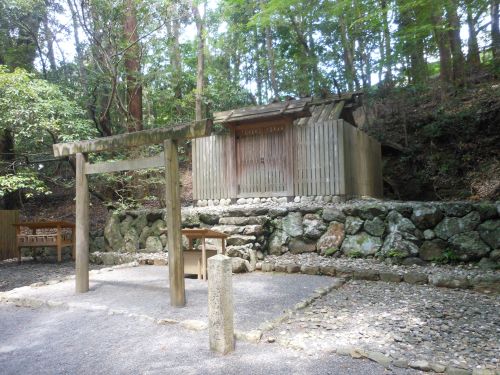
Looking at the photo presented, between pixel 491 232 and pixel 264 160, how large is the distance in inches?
200

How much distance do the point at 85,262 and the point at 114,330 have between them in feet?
7.13

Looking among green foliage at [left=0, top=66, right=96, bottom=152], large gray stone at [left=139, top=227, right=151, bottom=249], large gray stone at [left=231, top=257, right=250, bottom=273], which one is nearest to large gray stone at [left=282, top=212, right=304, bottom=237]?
large gray stone at [left=231, top=257, right=250, bottom=273]

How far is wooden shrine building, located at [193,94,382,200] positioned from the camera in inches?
324

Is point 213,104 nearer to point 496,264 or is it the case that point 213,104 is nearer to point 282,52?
point 282,52

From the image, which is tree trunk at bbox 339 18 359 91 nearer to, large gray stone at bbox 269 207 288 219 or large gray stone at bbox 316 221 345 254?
large gray stone at bbox 269 207 288 219

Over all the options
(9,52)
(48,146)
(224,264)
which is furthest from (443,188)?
(9,52)

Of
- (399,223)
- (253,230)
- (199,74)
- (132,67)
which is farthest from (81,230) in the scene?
(199,74)

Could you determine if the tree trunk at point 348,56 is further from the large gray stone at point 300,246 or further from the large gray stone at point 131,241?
the large gray stone at point 131,241

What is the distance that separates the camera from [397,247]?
21.1 ft

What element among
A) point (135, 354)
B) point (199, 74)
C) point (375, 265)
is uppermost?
point (199, 74)

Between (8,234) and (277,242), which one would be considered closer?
(277,242)

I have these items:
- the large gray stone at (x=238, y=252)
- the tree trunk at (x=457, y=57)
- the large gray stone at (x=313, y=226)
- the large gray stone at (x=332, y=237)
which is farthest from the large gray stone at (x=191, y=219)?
the tree trunk at (x=457, y=57)

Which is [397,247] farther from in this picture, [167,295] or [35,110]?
[35,110]

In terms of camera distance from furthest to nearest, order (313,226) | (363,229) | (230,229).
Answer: (230,229), (313,226), (363,229)
